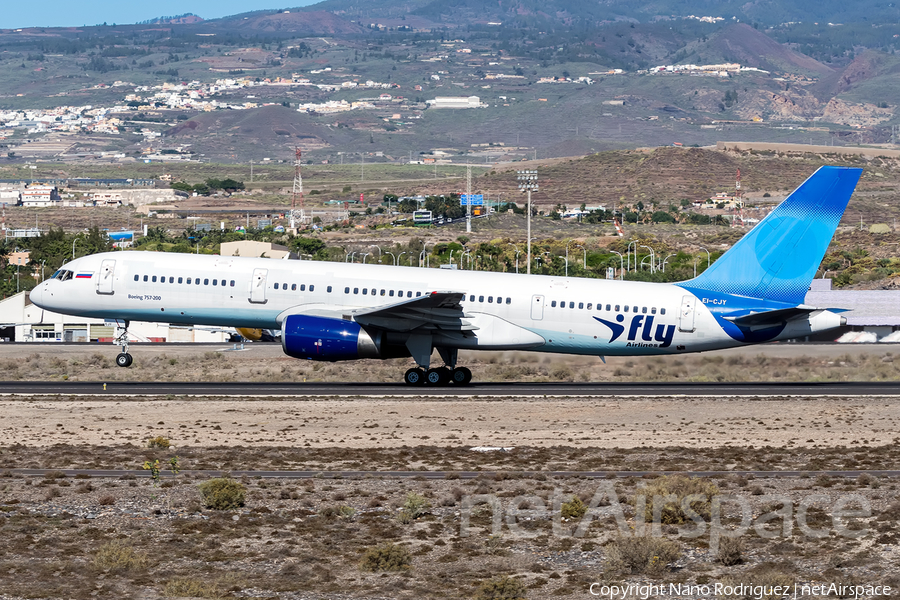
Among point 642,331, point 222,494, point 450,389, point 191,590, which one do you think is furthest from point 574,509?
point 642,331

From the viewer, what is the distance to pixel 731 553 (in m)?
20.1

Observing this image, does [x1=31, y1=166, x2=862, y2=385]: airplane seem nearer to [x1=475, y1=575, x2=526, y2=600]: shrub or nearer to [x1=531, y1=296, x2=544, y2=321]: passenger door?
[x1=531, y1=296, x2=544, y2=321]: passenger door

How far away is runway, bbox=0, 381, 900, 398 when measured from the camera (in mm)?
43625

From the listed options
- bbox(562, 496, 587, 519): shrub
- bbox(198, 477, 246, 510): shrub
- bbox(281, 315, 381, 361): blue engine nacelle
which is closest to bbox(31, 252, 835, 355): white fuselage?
bbox(281, 315, 381, 361): blue engine nacelle

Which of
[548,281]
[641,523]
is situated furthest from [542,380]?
[641,523]

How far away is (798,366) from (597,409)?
20.4 meters

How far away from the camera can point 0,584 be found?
18906 millimetres

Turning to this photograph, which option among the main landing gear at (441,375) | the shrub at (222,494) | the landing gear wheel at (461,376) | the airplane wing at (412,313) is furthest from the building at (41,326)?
the shrub at (222,494)

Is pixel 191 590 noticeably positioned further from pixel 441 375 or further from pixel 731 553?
pixel 441 375

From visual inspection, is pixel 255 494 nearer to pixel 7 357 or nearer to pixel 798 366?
pixel 798 366

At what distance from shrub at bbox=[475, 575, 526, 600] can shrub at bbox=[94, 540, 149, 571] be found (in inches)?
231

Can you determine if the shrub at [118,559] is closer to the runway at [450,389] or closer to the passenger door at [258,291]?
the runway at [450,389]

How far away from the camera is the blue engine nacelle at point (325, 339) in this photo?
42.9 m

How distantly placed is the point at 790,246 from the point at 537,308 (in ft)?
32.4
